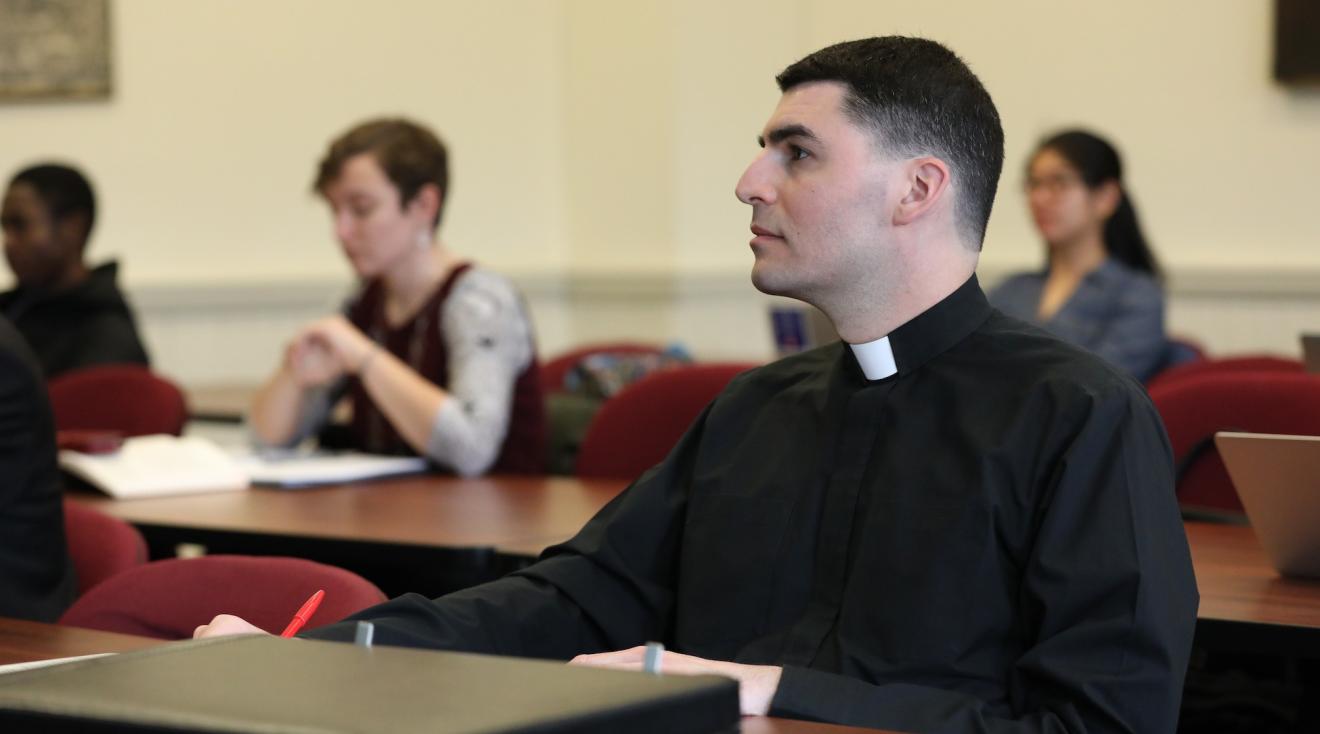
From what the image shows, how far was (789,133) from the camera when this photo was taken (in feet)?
5.78

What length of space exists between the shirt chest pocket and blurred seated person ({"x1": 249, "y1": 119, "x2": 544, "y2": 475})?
1.55 m

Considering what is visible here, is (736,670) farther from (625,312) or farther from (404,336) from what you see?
(625,312)

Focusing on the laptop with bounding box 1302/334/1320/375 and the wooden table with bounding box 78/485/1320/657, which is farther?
the laptop with bounding box 1302/334/1320/375

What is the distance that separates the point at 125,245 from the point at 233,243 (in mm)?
346

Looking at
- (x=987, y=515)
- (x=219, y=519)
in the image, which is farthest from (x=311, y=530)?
(x=987, y=515)

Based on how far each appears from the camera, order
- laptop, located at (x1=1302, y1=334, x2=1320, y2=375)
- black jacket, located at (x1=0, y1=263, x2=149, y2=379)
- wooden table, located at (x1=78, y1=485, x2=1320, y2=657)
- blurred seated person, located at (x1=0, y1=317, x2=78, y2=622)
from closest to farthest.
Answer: wooden table, located at (x1=78, y1=485, x2=1320, y2=657)
blurred seated person, located at (x1=0, y1=317, x2=78, y2=622)
laptop, located at (x1=1302, y1=334, x2=1320, y2=375)
black jacket, located at (x1=0, y1=263, x2=149, y2=379)

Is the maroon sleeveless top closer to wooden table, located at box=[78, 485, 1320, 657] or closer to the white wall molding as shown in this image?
wooden table, located at box=[78, 485, 1320, 657]

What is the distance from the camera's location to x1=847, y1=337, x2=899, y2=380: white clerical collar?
5.75 ft

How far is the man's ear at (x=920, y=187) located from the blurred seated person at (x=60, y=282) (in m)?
3.26

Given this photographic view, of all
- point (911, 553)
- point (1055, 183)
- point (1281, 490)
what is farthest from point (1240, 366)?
point (911, 553)

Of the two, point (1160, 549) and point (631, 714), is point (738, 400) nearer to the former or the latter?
point (1160, 549)

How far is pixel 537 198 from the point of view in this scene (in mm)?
6336

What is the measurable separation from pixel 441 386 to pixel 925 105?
76.2 inches

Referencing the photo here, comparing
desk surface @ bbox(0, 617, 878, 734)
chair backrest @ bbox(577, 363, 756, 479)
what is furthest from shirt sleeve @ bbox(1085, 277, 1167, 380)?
desk surface @ bbox(0, 617, 878, 734)
